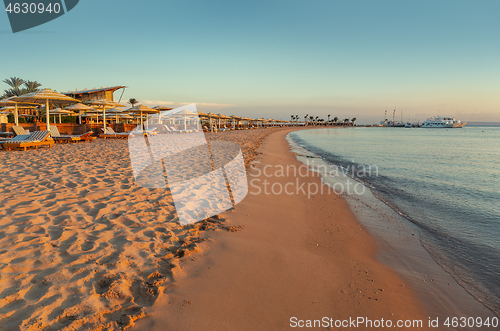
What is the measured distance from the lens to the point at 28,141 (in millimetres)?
10047

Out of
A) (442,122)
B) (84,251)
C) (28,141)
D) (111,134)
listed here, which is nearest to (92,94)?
(111,134)

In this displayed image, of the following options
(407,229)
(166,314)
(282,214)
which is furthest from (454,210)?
(166,314)

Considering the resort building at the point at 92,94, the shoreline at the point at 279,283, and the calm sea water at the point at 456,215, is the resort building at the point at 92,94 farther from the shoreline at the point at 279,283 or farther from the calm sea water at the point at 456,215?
the shoreline at the point at 279,283

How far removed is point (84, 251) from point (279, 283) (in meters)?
2.06

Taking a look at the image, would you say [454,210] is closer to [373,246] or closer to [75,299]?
[373,246]

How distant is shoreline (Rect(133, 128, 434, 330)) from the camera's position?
6.43 ft

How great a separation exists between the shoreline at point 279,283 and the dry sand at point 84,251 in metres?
0.24

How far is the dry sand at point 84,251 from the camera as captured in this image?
1777 millimetres

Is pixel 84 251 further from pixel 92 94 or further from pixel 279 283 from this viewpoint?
pixel 92 94

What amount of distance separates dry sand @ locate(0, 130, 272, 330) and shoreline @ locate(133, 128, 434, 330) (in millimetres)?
240

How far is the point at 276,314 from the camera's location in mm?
2010

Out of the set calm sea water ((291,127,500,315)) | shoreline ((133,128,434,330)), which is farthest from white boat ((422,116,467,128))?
shoreline ((133,128,434,330))

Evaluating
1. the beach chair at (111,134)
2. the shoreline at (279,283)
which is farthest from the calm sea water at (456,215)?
the beach chair at (111,134)

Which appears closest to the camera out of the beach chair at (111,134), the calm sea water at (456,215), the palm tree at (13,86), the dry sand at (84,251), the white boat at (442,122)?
the dry sand at (84,251)
